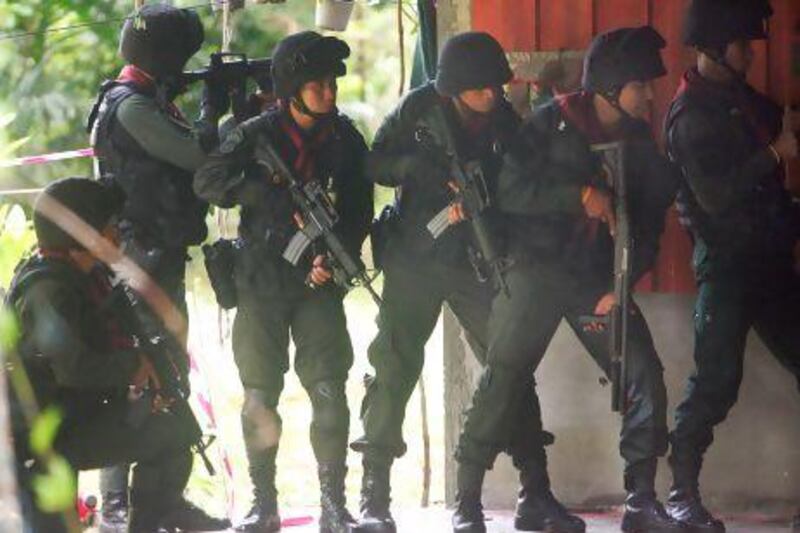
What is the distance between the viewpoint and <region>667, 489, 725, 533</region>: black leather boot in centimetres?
832

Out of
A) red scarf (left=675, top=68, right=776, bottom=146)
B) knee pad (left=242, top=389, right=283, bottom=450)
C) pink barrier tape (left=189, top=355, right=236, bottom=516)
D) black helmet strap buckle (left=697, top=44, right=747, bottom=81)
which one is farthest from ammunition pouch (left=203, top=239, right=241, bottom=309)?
black helmet strap buckle (left=697, top=44, right=747, bottom=81)

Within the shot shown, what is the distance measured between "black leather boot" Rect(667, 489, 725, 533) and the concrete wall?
0.51 metres

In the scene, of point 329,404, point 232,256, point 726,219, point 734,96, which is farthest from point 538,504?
point 734,96

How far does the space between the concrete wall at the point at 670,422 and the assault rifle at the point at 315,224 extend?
106cm

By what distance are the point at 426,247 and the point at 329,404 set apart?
78 centimetres

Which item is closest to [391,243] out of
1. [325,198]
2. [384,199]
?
[325,198]

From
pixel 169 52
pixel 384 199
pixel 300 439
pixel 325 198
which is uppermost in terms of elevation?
pixel 169 52

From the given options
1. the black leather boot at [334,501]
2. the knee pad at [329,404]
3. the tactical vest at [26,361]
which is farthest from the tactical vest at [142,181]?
the black leather boot at [334,501]

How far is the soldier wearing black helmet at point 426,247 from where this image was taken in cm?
819

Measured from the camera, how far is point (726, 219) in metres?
8.20

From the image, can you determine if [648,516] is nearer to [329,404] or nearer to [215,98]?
[329,404]

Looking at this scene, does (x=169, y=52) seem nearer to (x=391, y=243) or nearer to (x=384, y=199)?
(x=391, y=243)

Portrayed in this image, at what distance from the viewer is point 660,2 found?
28.9 feet

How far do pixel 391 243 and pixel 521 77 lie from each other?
3.49 ft
